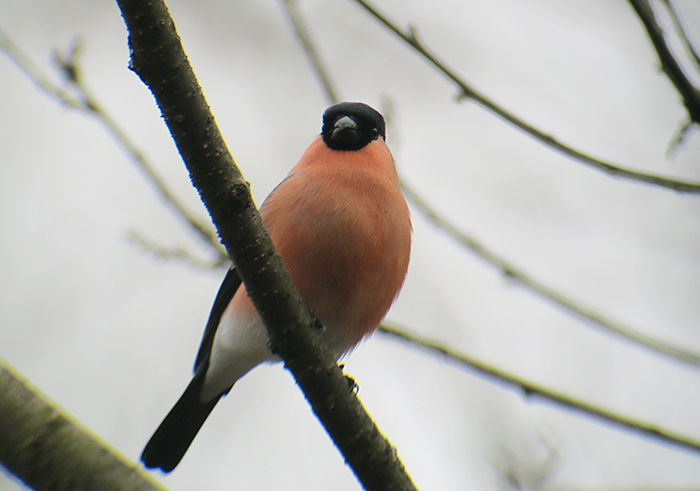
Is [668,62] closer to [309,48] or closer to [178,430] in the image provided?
[309,48]

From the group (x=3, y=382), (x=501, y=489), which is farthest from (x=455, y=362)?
(x=3, y=382)

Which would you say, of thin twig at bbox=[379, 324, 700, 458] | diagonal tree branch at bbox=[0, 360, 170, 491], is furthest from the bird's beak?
diagonal tree branch at bbox=[0, 360, 170, 491]

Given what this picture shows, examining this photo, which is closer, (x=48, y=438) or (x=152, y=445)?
(x=48, y=438)

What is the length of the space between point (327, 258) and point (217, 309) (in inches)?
34.7

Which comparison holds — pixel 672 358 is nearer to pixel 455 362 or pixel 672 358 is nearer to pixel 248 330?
pixel 455 362

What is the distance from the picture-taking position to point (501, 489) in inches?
123

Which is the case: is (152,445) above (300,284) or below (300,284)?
below

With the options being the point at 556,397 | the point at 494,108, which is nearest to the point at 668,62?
the point at 494,108

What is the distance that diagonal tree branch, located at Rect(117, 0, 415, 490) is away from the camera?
1.52m

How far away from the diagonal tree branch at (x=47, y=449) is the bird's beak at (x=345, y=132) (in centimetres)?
223

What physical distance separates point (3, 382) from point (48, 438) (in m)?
0.18

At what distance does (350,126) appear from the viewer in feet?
11.5

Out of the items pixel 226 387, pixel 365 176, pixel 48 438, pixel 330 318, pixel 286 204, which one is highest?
pixel 365 176

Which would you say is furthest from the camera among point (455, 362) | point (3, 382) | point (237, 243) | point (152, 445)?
point (152, 445)
